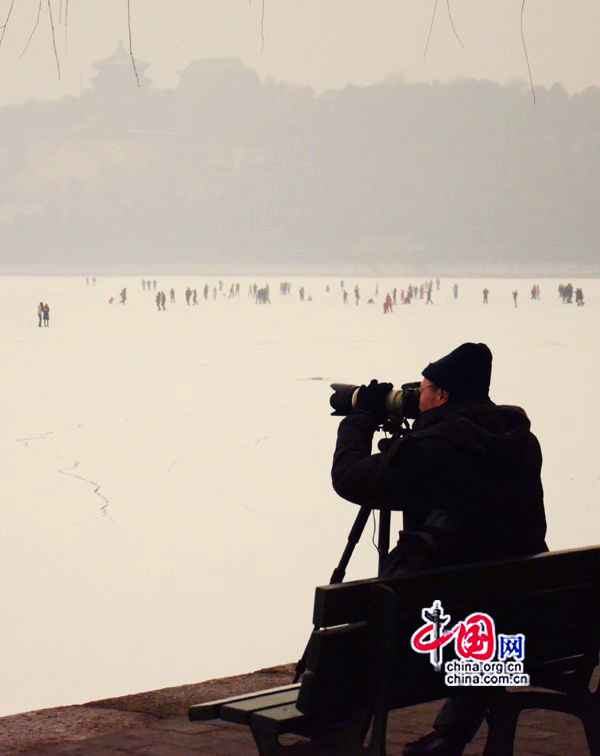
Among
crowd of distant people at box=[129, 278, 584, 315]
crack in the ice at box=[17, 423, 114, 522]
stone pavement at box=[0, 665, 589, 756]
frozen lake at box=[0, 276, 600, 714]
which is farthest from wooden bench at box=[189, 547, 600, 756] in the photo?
crowd of distant people at box=[129, 278, 584, 315]

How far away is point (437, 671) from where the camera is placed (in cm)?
274

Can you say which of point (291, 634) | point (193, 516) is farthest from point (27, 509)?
point (291, 634)

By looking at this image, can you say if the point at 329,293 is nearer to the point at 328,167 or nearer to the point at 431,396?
the point at 328,167

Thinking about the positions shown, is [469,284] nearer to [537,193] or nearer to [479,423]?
[537,193]

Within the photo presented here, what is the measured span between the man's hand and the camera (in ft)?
0.06

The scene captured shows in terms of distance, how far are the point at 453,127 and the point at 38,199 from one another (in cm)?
466

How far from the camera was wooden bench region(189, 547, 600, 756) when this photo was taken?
250cm

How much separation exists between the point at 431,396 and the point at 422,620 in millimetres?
563

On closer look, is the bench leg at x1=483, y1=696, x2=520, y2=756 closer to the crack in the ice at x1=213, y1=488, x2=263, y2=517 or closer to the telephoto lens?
the telephoto lens

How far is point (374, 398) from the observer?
2941 millimetres

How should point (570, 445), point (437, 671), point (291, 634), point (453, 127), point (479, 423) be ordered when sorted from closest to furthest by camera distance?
point (437, 671), point (479, 423), point (291, 634), point (570, 445), point (453, 127)

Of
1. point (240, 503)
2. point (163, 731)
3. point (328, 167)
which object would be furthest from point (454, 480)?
point (328, 167)

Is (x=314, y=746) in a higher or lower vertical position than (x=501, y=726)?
higher

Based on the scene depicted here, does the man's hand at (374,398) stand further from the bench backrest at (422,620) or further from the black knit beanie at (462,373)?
the bench backrest at (422,620)
